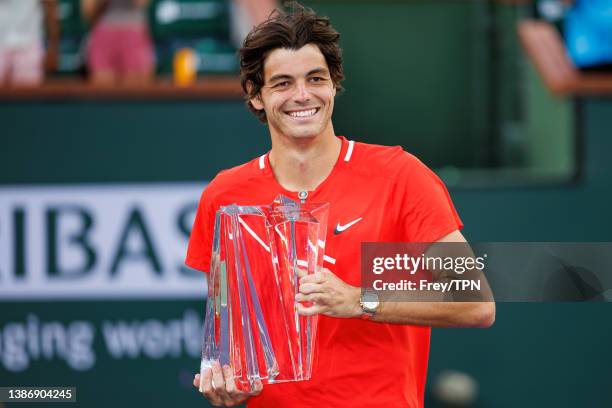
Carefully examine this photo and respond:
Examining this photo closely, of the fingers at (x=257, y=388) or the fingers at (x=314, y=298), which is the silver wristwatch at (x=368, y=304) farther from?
the fingers at (x=257, y=388)

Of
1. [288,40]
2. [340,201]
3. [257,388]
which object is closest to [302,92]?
[288,40]

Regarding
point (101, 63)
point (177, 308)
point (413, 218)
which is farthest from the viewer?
point (101, 63)

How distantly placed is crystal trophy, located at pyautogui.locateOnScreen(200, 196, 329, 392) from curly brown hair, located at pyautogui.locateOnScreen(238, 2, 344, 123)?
1.24 ft

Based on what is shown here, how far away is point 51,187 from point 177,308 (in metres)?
0.81

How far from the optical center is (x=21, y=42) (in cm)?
535

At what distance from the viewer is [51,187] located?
503 centimetres

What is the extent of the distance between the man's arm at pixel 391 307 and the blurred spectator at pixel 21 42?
313cm

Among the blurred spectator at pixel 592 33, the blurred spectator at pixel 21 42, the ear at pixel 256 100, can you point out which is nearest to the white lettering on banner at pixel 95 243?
the blurred spectator at pixel 21 42

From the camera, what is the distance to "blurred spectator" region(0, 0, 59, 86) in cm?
526

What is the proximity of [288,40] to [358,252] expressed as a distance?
0.53 m

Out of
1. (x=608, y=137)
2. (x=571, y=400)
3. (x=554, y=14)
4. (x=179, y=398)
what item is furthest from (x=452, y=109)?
(x=179, y=398)

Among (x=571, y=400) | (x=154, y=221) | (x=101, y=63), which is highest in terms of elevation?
(x=101, y=63)

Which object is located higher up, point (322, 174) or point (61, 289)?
point (322, 174)

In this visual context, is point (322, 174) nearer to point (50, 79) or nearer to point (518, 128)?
point (50, 79)
